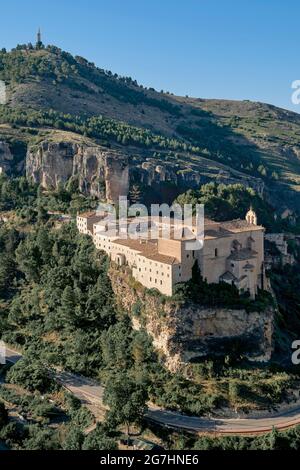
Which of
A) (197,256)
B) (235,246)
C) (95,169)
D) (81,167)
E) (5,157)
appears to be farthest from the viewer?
(5,157)

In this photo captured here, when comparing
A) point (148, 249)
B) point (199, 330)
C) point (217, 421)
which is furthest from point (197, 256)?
point (217, 421)

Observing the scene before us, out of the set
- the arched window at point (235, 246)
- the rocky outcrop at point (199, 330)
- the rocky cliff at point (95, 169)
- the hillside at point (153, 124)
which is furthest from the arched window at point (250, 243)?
the hillside at point (153, 124)

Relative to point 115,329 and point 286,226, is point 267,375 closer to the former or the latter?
point 115,329

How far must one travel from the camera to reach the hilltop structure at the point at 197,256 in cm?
4103

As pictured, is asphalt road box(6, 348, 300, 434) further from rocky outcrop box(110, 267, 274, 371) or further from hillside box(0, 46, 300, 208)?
hillside box(0, 46, 300, 208)

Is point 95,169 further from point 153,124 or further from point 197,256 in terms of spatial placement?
point 153,124

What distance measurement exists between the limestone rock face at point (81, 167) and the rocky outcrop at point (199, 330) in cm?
2451

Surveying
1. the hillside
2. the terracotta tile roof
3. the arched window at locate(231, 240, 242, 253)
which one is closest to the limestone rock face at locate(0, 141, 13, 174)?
the hillside

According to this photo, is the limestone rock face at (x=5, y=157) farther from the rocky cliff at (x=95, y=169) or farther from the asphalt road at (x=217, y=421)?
the asphalt road at (x=217, y=421)

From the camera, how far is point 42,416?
37.7 m

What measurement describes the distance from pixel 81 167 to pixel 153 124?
53479mm

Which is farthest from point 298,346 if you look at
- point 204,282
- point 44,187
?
point 44,187

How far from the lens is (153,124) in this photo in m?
118

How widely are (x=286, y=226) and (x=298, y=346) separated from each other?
105 feet
